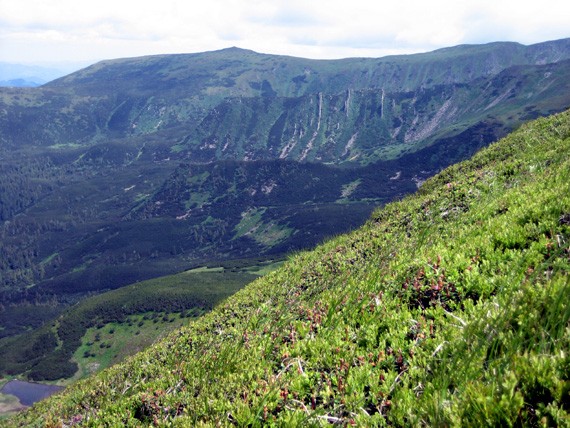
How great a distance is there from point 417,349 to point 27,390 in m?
222

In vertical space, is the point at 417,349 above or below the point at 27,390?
above

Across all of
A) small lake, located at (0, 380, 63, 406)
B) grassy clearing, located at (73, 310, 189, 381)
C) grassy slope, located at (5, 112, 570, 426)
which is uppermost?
grassy slope, located at (5, 112, 570, 426)

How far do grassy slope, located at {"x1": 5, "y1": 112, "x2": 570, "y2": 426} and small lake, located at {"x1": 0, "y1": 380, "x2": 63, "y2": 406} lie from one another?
19334 cm

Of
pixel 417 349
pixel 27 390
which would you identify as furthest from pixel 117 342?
pixel 417 349

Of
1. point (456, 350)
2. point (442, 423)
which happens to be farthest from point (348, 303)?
point (442, 423)

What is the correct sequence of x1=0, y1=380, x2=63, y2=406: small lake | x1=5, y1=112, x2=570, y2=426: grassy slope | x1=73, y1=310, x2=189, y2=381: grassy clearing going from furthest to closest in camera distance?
1. x1=73, y1=310, x2=189, y2=381: grassy clearing
2. x1=0, y1=380, x2=63, y2=406: small lake
3. x1=5, y1=112, x2=570, y2=426: grassy slope

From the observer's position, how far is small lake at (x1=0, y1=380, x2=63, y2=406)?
6727 inches

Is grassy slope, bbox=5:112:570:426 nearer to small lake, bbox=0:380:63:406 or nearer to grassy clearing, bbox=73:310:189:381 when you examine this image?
grassy clearing, bbox=73:310:189:381

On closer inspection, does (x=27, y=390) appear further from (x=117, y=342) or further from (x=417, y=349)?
(x=417, y=349)

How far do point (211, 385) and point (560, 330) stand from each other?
28.4 feet

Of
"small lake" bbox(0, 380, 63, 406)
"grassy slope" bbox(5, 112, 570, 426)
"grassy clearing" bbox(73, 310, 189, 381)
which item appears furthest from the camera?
"grassy clearing" bbox(73, 310, 189, 381)

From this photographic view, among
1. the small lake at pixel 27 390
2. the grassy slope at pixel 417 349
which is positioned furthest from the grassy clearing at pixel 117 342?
the grassy slope at pixel 417 349

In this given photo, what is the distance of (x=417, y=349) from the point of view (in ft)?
27.6

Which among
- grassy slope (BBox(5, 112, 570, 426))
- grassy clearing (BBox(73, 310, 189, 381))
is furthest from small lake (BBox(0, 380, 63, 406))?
grassy slope (BBox(5, 112, 570, 426))
